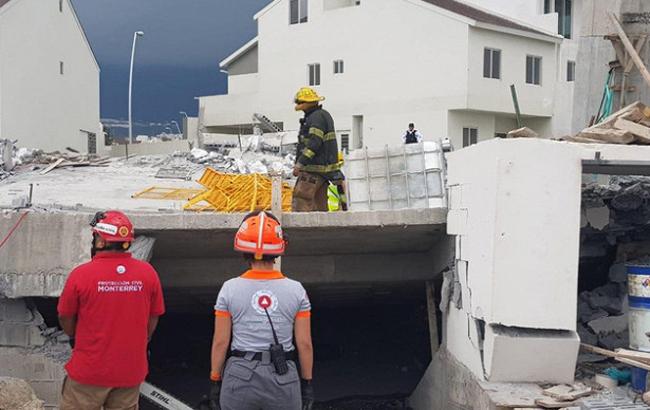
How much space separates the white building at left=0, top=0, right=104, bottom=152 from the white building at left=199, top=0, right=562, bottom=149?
7738mm

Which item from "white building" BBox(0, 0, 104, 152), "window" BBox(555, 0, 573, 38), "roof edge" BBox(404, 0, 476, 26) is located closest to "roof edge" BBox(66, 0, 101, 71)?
"white building" BBox(0, 0, 104, 152)

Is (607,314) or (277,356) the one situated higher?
(277,356)

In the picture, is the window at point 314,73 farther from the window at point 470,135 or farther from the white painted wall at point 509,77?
the white painted wall at point 509,77

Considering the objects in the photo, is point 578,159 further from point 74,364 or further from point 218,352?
point 74,364

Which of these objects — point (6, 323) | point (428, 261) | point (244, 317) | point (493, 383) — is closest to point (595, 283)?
point (428, 261)

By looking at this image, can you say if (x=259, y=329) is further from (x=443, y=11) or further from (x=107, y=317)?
(x=443, y=11)

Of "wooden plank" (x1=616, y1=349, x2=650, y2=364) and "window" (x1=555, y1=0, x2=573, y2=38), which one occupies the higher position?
"window" (x1=555, y1=0, x2=573, y2=38)

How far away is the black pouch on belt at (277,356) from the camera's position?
13.3 ft

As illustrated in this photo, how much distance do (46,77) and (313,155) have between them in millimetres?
22785

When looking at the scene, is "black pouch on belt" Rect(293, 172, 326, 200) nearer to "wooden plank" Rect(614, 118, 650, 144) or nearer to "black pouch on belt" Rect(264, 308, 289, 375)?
"wooden plank" Rect(614, 118, 650, 144)

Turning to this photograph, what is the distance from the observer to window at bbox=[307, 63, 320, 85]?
30.8 m

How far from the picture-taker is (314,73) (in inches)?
1218

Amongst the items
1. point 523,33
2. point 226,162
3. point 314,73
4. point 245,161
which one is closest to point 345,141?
point 314,73

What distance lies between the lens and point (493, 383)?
5.63 meters
